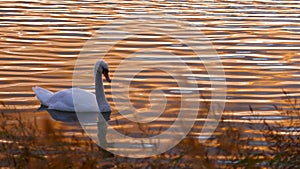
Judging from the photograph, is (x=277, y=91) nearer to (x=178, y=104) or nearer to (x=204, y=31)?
(x=178, y=104)

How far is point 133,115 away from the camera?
1189 cm

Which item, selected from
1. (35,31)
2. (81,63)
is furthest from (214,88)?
(35,31)

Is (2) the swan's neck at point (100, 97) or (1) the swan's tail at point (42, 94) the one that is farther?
(1) the swan's tail at point (42, 94)

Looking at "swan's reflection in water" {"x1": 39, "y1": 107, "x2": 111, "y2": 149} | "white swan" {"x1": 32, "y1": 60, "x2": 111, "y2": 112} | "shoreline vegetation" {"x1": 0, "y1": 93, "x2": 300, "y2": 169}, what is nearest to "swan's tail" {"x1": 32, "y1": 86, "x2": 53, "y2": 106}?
"white swan" {"x1": 32, "y1": 60, "x2": 111, "y2": 112}

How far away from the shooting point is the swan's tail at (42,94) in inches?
496

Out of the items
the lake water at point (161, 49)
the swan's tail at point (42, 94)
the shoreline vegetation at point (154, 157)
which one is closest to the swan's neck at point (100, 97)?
the lake water at point (161, 49)

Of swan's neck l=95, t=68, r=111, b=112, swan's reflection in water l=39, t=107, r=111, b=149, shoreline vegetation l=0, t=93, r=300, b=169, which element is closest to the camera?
shoreline vegetation l=0, t=93, r=300, b=169

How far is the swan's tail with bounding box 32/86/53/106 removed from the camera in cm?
1259

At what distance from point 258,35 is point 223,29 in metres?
1.17

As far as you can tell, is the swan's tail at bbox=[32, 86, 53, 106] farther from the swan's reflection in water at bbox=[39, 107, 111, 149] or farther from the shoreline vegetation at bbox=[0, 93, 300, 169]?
the shoreline vegetation at bbox=[0, 93, 300, 169]

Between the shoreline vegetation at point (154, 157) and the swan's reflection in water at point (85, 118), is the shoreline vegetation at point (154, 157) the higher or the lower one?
the higher one

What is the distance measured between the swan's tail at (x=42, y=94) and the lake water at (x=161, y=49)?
248 millimetres

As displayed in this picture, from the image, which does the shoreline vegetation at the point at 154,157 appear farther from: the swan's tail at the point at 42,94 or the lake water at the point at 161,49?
the swan's tail at the point at 42,94

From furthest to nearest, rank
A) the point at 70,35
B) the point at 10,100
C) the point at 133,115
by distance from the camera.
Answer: the point at 70,35
the point at 10,100
the point at 133,115
